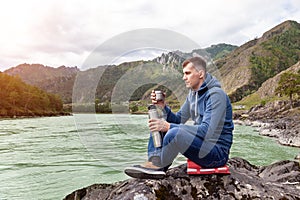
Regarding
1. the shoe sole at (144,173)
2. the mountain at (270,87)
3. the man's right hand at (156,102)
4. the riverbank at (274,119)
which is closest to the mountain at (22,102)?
the riverbank at (274,119)

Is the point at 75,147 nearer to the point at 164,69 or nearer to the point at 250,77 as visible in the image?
the point at 164,69

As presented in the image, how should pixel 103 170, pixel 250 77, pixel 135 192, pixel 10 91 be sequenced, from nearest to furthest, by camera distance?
pixel 135 192 < pixel 103 170 < pixel 10 91 < pixel 250 77

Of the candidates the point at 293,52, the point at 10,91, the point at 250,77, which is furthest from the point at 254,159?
the point at 293,52

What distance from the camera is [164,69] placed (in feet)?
15.4

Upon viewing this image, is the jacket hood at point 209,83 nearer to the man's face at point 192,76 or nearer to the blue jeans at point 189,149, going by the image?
the man's face at point 192,76

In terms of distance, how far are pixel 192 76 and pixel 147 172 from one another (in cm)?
132

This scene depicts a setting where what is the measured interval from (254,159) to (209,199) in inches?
469

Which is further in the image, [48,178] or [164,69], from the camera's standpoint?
[48,178]

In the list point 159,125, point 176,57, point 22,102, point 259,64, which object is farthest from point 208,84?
point 259,64

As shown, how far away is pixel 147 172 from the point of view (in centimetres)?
368

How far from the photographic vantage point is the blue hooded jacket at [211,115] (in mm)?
3504

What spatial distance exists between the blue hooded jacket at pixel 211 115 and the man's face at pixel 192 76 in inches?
3.2

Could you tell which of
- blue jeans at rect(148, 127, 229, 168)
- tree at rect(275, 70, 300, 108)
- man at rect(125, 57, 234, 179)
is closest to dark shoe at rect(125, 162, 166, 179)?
man at rect(125, 57, 234, 179)

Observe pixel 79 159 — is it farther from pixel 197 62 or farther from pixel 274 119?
pixel 274 119
